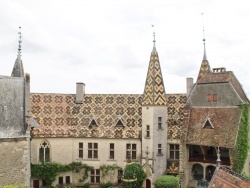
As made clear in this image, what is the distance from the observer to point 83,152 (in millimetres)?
29656

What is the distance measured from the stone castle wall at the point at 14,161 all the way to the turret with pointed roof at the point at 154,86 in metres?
10.7

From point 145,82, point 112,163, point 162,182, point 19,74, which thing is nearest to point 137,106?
point 145,82

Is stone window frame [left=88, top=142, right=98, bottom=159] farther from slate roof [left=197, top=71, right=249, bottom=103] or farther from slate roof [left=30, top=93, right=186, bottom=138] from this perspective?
slate roof [left=197, top=71, right=249, bottom=103]

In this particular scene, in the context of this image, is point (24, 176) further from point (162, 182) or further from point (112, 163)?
point (162, 182)

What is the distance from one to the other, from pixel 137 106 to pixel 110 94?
3.32 m

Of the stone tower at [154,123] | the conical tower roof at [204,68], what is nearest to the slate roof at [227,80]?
the conical tower roof at [204,68]

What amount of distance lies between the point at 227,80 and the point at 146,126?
788 cm

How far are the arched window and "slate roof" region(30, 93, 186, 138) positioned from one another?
929 mm

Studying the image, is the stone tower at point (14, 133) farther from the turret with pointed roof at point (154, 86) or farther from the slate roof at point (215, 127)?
the slate roof at point (215, 127)

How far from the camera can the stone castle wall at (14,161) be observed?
22.3 meters

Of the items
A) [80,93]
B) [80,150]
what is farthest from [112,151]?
[80,93]

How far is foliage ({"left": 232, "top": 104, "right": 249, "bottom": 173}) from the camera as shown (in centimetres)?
2503

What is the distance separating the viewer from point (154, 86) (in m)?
27.7

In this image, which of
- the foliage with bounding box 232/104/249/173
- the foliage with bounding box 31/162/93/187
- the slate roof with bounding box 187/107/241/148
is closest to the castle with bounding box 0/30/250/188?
the slate roof with bounding box 187/107/241/148
